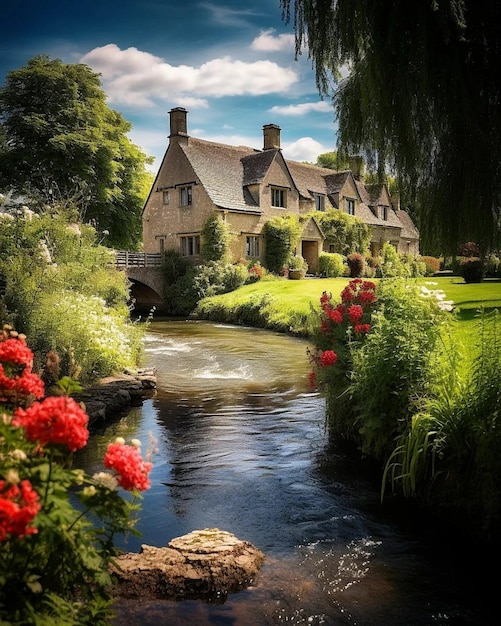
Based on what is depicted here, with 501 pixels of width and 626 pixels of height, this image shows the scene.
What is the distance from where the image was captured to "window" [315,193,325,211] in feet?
140

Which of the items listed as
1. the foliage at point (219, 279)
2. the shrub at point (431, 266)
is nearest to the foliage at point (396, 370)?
the foliage at point (219, 279)

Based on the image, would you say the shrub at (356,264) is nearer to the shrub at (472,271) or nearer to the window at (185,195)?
the shrub at (472,271)

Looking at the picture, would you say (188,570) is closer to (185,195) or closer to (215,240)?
(215,240)

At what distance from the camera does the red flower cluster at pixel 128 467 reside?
2.41 meters

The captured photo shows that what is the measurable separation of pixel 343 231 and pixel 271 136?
8703 mm

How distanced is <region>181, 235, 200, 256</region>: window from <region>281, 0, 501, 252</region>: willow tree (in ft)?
94.9

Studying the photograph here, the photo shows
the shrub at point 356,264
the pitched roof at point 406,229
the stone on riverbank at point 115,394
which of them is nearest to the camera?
the stone on riverbank at point 115,394

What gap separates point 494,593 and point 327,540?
1.42 metres

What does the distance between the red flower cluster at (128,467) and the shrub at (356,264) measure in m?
36.5

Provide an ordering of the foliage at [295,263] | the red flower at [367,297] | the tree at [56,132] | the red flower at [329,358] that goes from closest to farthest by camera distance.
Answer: the red flower at [329,358], the red flower at [367,297], the tree at [56,132], the foliage at [295,263]

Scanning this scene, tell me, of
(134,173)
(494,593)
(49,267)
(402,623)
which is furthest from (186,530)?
(134,173)

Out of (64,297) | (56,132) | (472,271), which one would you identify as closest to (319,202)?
(472,271)

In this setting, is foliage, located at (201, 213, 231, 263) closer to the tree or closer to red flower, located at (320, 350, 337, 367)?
the tree

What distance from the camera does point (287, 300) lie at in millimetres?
23812
